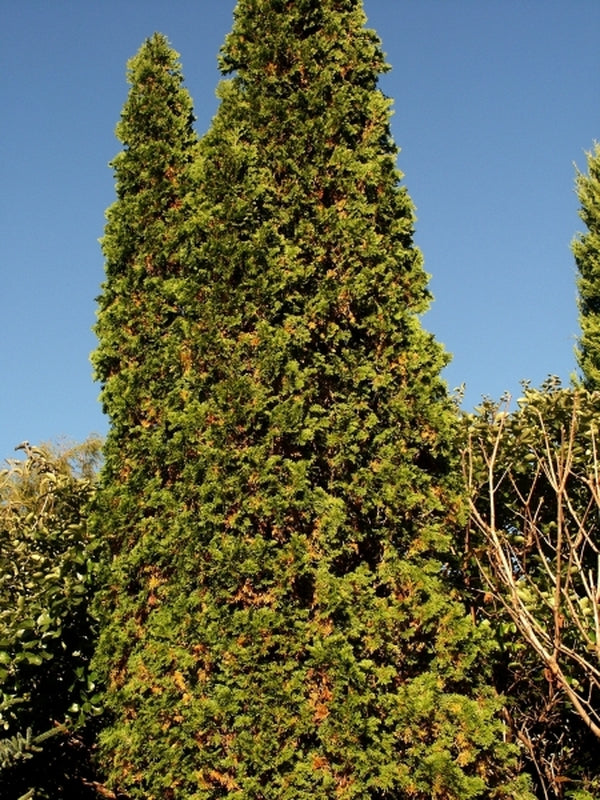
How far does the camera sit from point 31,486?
1567cm

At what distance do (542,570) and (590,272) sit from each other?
32.4 ft

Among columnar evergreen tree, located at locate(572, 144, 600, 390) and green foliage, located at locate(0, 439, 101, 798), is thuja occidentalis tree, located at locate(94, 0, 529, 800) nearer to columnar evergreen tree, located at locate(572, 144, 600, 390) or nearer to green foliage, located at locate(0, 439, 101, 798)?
green foliage, located at locate(0, 439, 101, 798)

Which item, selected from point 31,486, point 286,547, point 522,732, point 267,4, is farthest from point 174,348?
point 31,486

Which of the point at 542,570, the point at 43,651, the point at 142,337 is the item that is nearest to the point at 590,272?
the point at 542,570

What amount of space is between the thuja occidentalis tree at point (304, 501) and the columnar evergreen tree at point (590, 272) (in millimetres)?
8514

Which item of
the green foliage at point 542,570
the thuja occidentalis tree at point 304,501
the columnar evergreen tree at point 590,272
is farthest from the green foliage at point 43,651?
the columnar evergreen tree at point 590,272

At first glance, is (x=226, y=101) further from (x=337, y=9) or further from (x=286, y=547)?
(x=286, y=547)

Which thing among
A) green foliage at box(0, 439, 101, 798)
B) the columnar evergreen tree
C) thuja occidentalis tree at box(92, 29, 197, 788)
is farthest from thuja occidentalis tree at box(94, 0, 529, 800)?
the columnar evergreen tree

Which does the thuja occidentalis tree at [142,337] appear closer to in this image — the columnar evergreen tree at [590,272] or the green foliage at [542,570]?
the green foliage at [542,570]

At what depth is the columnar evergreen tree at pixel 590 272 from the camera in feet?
42.3

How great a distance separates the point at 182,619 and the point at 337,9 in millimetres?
5759

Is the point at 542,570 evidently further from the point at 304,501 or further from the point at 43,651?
the point at 43,651

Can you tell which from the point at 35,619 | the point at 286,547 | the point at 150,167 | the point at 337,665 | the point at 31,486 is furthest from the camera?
the point at 31,486

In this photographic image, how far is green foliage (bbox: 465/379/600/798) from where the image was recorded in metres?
5.20
